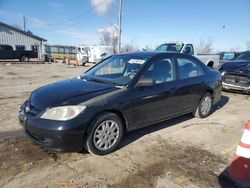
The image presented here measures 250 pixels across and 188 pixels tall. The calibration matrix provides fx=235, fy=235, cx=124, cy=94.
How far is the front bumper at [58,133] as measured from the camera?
129 inches

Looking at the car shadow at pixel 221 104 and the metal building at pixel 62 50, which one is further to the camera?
the metal building at pixel 62 50

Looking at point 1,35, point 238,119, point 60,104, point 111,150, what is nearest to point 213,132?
point 238,119

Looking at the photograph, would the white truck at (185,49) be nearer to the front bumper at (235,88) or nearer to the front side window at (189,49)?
the front side window at (189,49)

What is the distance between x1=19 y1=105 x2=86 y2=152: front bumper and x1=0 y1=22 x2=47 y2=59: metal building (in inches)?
1315

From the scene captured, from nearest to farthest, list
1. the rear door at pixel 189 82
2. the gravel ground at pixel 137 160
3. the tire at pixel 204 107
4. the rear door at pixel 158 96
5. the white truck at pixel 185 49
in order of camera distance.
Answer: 1. the gravel ground at pixel 137 160
2. the rear door at pixel 158 96
3. the rear door at pixel 189 82
4. the tire at pixel 204 107
5. the white truck at pixel 185 49

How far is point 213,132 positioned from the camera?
4.94 metres

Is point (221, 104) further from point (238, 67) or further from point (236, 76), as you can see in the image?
point (238, 67)

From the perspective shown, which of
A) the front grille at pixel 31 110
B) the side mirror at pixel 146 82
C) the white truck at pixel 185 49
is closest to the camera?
the front grille at pixel 31 110

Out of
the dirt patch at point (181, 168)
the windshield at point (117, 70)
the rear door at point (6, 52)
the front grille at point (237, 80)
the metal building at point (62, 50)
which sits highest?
the metal building at point (62, 50)

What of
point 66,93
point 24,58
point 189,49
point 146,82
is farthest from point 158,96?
point 24,58

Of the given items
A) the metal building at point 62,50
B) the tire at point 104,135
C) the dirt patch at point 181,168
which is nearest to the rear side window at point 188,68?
the dirt patch at point 181,168

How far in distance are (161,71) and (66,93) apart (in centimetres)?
189

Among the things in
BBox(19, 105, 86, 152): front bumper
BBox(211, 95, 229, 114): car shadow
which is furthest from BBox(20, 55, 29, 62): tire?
BBox(19, 105, 86, 152): front bumper

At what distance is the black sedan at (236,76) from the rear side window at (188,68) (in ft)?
11.4
